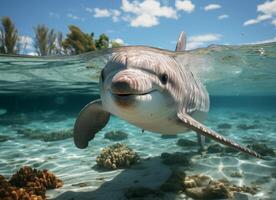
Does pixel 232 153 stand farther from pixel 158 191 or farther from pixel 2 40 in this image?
pixel 2 40

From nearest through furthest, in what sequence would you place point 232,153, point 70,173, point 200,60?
point 70,173, point 232,153, point 200,60

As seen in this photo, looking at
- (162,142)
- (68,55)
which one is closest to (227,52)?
(162,142)

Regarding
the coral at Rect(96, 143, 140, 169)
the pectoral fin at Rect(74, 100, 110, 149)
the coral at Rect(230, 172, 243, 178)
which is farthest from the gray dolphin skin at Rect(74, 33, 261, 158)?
the coral at Rect(96, 143, 140, 169)

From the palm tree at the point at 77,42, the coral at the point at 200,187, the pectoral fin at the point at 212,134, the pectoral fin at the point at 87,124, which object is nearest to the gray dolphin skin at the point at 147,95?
the pectoral fin at the point at 212,134

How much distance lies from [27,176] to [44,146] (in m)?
6.86

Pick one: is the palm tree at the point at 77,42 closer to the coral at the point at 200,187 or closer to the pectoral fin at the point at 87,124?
the pectoral fin at the point at 87,124

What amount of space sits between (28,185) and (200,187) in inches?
184

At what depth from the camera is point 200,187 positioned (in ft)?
21.4

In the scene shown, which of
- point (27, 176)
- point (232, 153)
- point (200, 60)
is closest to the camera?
point (27, 176)

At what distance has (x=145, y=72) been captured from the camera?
12.3ft

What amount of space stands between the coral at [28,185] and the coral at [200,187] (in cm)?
318

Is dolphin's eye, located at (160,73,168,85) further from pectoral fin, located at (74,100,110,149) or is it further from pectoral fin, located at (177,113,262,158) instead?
pectoral fin, located at (74,100,110,149)

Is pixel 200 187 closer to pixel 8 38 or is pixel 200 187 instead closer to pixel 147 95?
pixel 147 95

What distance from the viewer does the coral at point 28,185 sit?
602cm
